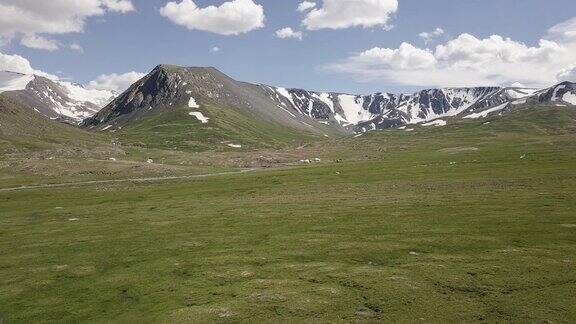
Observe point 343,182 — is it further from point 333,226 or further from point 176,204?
point 333,226

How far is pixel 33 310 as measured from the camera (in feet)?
94.5

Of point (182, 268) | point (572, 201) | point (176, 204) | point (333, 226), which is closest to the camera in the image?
point (182, 268)

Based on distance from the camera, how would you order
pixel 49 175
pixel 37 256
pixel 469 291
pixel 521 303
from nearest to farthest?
pixel 521 303, pixel 469 291, pixel 37 256, pixel 49 175

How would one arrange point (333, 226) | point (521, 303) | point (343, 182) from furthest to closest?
point (343, 182) < point (333, 226) < point (521, 303)

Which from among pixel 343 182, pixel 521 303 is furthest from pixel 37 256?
pixel 343 182

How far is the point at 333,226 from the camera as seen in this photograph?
48.7 m

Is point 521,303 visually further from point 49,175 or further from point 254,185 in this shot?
point 49,175

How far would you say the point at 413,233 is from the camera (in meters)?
43.0

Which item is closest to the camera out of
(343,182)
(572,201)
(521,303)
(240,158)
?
(521,303)

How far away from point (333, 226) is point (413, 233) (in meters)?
8.80

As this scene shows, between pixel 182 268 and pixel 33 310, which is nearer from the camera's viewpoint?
pixel 33 310

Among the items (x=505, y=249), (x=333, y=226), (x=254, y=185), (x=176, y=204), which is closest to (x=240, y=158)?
(x=254, y=185)

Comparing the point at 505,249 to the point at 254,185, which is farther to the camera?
the point at 254,185

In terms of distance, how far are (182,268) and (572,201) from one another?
45702mm
